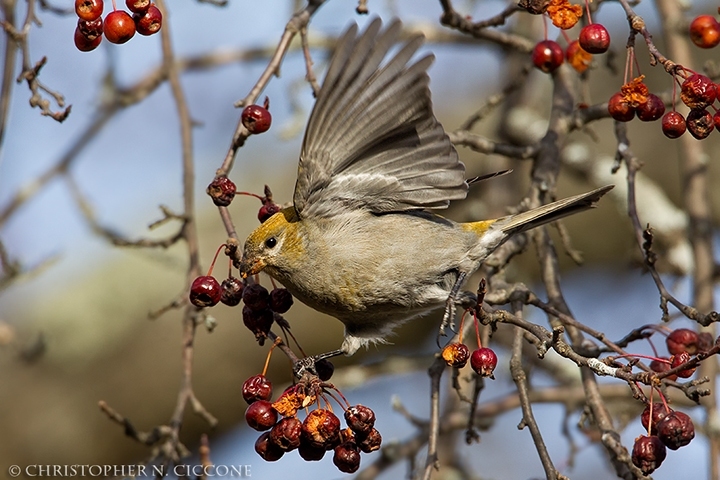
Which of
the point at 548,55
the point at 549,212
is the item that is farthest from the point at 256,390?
the point at 548,55

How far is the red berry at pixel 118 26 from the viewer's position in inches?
104

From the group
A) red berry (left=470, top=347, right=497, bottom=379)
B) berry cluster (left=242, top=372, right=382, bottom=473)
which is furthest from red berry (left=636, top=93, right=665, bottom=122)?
berry cluster (left=242, top=372, right=382, bottom=473)

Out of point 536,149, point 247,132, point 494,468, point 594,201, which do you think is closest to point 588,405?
point 594,201

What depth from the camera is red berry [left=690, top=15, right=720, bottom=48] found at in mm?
2738

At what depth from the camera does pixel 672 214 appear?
4.44 metres

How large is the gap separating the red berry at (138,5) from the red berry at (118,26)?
3cm

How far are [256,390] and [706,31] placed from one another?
1855 mm

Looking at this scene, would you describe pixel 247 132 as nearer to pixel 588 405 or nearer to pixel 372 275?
pixel 372 275

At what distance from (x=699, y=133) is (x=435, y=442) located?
1236 millimetres

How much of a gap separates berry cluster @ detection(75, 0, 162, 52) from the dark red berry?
422 millimetres

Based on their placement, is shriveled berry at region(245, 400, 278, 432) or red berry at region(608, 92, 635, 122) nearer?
shriveled berry at region(245, 400, 278, 432)

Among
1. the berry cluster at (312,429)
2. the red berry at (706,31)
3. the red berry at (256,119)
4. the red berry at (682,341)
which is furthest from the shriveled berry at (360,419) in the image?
the red berry at (706,31)

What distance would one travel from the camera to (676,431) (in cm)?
220

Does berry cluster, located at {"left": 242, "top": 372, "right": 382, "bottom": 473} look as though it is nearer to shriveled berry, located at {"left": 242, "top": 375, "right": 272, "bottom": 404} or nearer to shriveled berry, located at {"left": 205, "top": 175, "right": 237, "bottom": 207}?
shriveled berry, located at {"left": 242, "top": 375, "right": 272, "bottom": 404}
